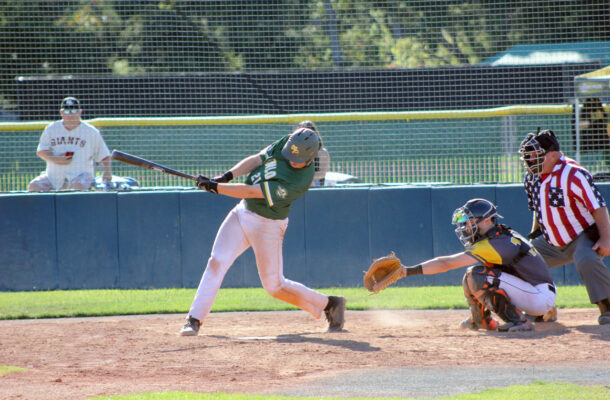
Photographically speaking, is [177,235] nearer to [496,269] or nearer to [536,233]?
[536,233]

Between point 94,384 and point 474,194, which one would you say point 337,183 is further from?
point 94,384

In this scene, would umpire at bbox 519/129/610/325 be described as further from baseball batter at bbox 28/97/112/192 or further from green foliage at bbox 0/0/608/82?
baseball batter at bbox 28/97/112/192

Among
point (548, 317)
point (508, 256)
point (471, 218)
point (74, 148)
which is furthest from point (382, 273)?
point (74, 148)

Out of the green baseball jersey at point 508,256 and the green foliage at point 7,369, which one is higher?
the green baseball jersey at point 508,256

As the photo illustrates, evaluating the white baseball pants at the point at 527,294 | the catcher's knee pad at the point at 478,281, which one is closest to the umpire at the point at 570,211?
the white baseball pants at the point at 527,294

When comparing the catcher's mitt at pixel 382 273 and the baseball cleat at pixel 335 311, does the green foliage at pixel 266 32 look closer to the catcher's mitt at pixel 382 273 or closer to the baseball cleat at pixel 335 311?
the catcher's mitt at pixel 382 273

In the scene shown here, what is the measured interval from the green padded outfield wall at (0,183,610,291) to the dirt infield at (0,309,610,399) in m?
2.29

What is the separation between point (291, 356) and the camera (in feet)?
18.9

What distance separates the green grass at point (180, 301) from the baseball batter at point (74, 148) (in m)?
1.58

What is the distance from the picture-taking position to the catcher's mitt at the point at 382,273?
6586 millimetres

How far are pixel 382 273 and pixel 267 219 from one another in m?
1.12

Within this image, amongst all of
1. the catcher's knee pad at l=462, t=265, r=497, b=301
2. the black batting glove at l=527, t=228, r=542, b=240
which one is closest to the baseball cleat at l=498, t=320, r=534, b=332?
the catcher's knee pad at l=462, t=265, r=497, b=301

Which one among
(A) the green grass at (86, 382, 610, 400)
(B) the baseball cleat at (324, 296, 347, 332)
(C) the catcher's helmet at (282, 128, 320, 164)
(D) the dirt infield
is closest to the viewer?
(A) the green grass at (86, 382, 610, 400)

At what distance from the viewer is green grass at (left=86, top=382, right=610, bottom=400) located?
4.32 metres
